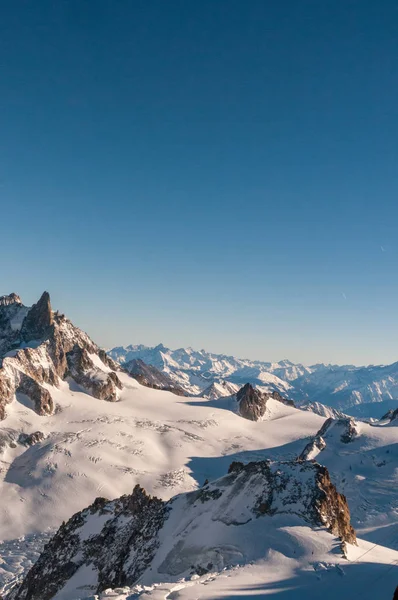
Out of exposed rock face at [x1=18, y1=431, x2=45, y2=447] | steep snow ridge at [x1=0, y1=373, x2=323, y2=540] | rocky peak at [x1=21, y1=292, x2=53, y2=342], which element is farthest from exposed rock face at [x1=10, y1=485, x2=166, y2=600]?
rocky peak at [x1=21, y1=292, x2=53, y2=342]

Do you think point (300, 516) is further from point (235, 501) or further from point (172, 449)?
point (172, 449)

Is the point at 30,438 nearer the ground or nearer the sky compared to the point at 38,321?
Answer: nearer the ground

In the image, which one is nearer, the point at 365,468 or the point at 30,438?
the point at 30,438

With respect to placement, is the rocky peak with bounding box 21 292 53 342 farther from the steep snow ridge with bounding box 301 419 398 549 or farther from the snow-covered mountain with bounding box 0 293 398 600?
the steep snow ridge with bounding box 301 419 398 549

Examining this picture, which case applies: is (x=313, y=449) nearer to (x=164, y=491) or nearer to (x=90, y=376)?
(x=164, y=491)

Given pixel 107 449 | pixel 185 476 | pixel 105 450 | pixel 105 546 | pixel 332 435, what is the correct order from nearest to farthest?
pixel 105 546
pixel 185 476
pixel 105 450
pixel 107 449
pixel 332 435

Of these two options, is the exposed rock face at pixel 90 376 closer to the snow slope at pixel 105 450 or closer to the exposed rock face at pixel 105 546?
the snow slope at pixel 105 450

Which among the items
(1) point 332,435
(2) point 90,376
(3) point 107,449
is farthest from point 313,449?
(2) point 90,376
